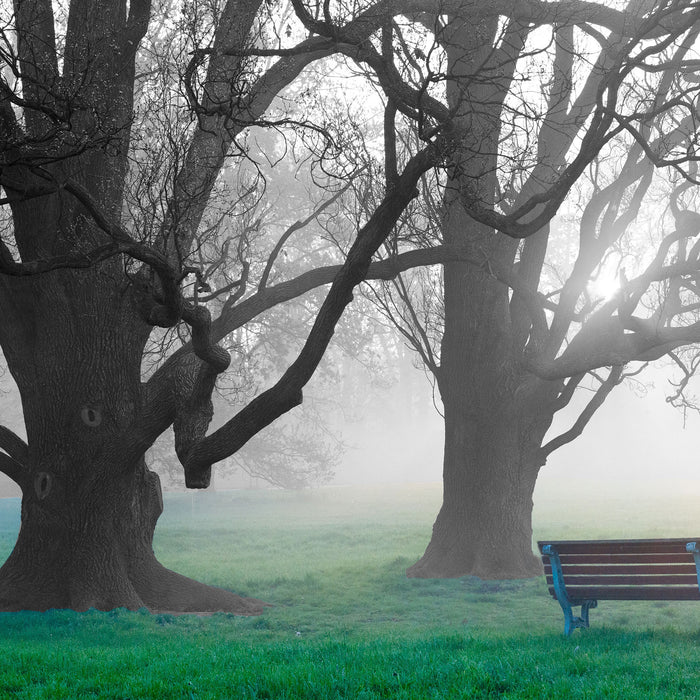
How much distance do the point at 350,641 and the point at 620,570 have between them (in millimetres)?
2453

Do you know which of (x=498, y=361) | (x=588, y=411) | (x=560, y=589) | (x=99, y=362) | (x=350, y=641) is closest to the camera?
(x=560, y=589)

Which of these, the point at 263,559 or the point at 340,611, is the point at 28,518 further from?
the point at 263,559

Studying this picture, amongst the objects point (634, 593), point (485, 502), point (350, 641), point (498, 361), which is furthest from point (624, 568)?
point (498, 361)

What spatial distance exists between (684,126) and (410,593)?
312 inches

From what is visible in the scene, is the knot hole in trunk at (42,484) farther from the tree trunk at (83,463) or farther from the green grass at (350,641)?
the green grass at (350,641)

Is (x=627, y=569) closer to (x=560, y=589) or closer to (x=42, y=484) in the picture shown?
(x=560, y=589)

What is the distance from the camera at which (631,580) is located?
299 inches

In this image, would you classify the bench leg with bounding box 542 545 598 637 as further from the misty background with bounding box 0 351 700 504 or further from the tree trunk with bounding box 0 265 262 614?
the misty background with bounding box 0 351 700 504

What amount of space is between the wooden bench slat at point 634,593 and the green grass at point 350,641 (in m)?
0.33

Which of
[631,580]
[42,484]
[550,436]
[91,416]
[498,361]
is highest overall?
[550,436]

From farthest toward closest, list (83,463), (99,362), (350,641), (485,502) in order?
(485,502) < (99,362) < (83,463) < (350,641)

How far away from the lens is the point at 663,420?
215ft

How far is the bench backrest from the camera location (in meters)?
7.41

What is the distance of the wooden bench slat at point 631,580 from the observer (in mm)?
7421
